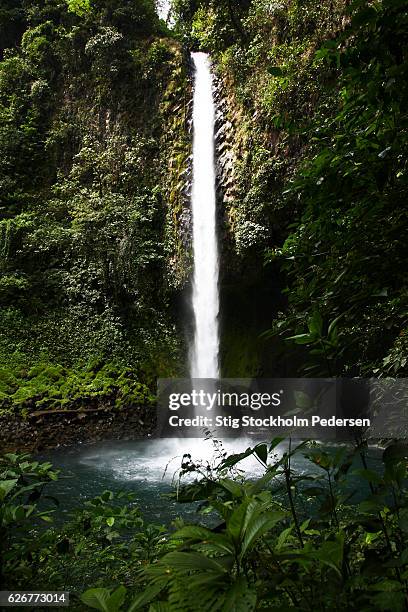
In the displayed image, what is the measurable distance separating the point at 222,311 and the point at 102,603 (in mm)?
8371

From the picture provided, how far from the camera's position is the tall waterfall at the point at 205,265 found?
906 cm

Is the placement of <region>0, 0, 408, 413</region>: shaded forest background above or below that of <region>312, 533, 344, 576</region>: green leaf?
above

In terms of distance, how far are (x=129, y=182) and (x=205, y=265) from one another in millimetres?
2955

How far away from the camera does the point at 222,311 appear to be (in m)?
9.20

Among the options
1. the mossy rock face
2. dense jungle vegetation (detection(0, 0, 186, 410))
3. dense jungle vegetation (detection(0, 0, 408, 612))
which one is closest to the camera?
the mossy rock face

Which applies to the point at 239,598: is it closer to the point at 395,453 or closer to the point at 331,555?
the point at 331,555

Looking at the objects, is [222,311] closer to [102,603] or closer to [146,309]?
[146,309]

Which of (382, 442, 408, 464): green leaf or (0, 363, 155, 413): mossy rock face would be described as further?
(0, 363, 155, 413): mossy rock face

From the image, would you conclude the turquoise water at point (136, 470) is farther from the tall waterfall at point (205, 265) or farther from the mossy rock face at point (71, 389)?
the tall waterfall at point (205, 265)

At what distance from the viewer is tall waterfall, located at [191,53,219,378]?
29.7ft

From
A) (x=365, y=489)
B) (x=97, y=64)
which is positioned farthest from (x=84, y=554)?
(x=97, y=64)

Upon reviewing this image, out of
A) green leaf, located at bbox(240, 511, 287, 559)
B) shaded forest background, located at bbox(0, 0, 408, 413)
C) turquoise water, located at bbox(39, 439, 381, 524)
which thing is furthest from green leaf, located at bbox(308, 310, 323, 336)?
shaded forest background, located at bbox(0, 0, 408, 413)

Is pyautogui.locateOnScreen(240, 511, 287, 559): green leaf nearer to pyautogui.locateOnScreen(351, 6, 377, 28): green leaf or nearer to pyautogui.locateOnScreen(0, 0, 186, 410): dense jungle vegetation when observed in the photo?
pyautogui.locateOnScreen(351, 6, 377, 28): green leaf

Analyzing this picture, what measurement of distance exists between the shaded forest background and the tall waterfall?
0.26 metres
